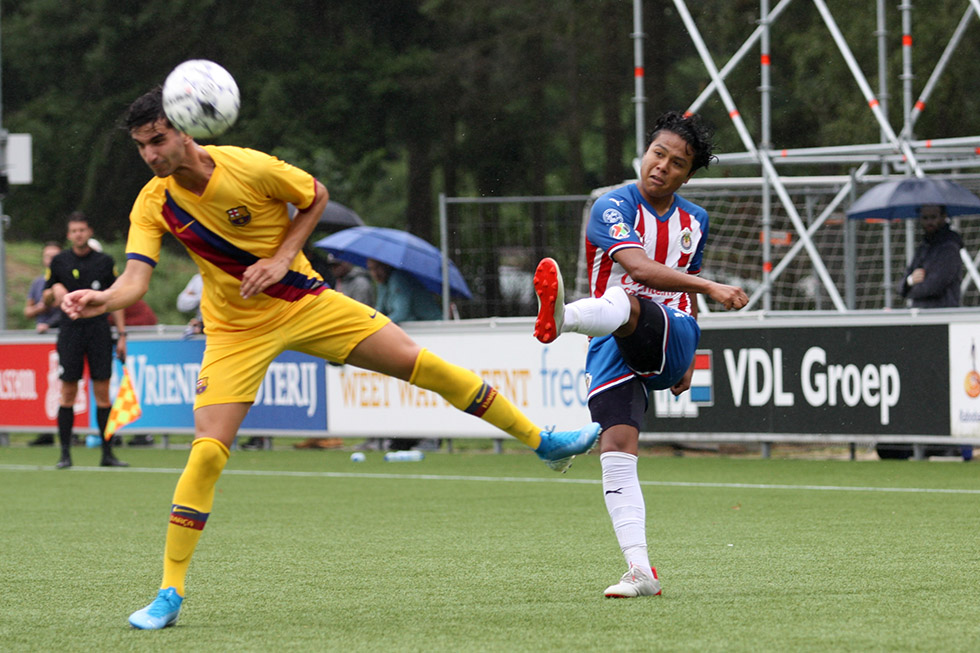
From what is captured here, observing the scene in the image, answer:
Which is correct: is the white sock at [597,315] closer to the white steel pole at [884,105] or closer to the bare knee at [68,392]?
the bare knee at [68,392]

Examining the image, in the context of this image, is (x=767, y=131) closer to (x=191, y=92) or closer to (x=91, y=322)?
(x=91, y=322)

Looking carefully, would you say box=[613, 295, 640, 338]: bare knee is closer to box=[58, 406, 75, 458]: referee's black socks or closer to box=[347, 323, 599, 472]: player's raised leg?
box=[347, 323, 599, 472]: player's raised leg

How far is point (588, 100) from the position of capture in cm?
3694

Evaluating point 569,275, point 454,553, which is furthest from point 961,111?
point 454,553

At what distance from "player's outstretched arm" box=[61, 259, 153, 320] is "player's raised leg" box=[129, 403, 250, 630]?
0.52 metres

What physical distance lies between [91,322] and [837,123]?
18760mm

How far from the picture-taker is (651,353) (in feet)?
20.0

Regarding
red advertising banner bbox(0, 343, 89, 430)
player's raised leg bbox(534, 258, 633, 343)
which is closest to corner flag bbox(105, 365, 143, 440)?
red advertising banner bbox(0, 343, 89, 430)

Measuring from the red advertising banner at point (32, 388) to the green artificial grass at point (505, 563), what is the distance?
16.1 ft

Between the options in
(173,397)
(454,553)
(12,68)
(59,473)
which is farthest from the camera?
(12,68)

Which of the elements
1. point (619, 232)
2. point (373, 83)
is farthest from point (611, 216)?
point (373, 83)

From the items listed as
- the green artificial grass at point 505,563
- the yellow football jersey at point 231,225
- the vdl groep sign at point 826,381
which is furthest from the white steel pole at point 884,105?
the yellow football jersey at point 231,225

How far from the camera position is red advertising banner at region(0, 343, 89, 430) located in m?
18.0

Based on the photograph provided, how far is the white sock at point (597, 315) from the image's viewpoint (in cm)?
580
